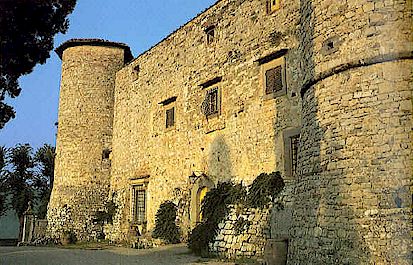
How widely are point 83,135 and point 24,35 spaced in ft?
36.4

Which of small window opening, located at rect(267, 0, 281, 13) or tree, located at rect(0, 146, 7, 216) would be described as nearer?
small window opening, located at rect(267, 0, 281, 13)

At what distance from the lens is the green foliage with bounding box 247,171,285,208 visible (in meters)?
11.5

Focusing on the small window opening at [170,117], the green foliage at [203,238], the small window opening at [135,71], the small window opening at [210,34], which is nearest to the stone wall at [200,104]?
the small window opening at [135,71]

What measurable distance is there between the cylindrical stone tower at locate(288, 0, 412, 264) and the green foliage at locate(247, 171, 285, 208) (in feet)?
10.3

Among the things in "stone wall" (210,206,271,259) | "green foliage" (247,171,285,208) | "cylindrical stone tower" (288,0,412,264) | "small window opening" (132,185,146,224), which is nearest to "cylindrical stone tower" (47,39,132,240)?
"small window opening" (132,185,146,224)

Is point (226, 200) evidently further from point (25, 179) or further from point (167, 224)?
point (25, 179)

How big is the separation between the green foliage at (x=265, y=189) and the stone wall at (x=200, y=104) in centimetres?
30

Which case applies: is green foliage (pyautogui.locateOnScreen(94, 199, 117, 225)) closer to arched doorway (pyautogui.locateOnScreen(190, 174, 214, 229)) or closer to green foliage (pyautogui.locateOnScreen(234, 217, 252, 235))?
arched doorway (pyautogui.locateOnScreen(190, 174, 214, 229))

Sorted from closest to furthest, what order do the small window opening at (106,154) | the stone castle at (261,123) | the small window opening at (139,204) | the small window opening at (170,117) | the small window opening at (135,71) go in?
the stone castle at (261,123), the small window opening at (170,117), the small window opening at (139,204), the small window opening at (135,71), the small window opening at (106,154)

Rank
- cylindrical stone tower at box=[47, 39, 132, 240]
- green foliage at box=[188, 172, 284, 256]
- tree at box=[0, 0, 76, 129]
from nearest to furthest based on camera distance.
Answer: tree at box=[0, 0, 76, 129] < green foliage at box=[188, 172, 284, 256] < cylindrical stone tower at box=[47, 39, 132, 240]

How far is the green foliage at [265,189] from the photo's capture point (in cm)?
1148

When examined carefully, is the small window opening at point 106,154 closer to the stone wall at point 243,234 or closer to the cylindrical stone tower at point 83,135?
the cylindrical stone tower at point 83,135

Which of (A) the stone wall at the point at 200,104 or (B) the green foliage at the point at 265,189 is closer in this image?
(B) the green foliage at the point at 265,189

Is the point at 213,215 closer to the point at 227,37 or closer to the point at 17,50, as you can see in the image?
the point at 227,37
